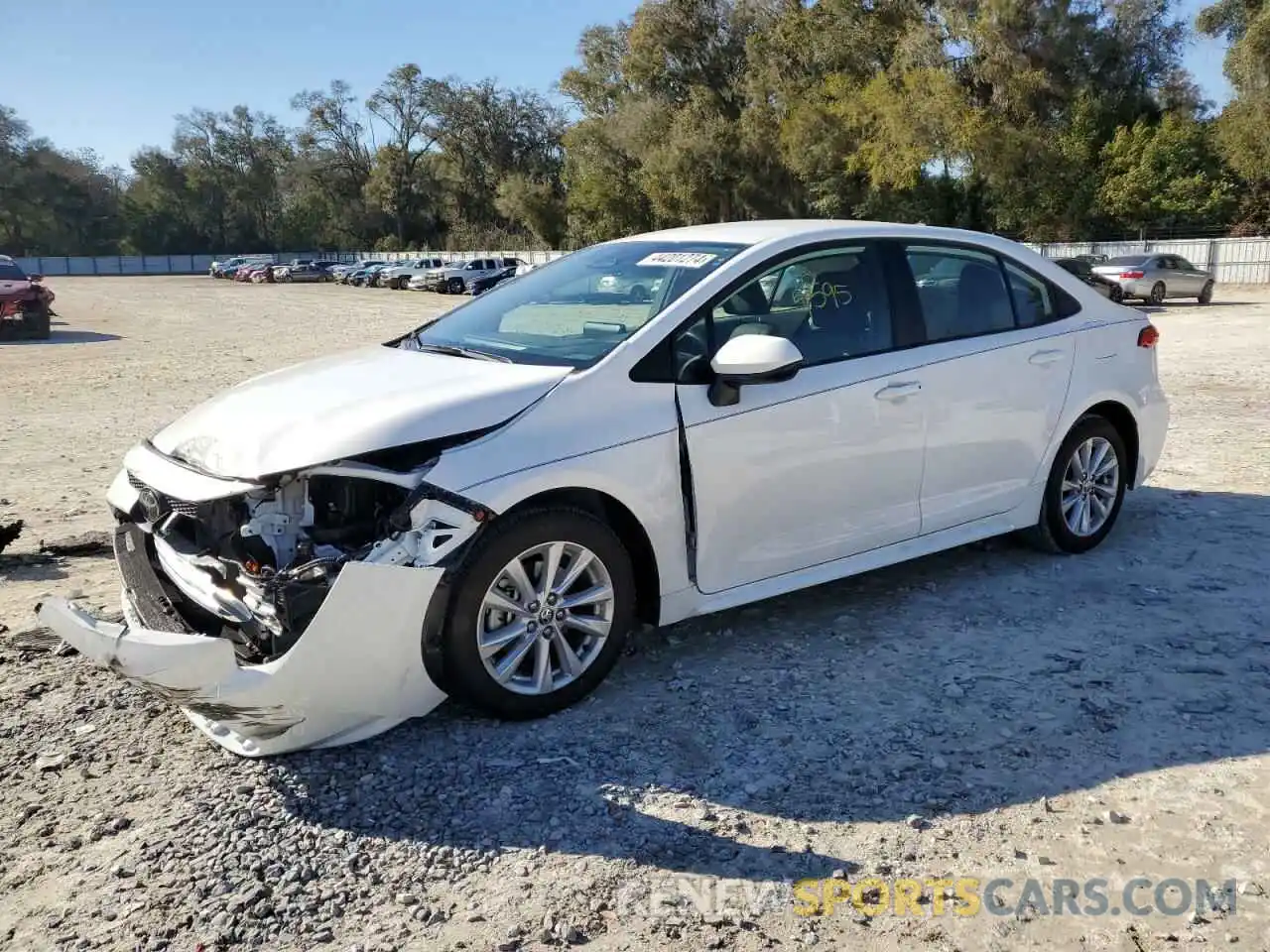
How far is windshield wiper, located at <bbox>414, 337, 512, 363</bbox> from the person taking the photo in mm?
4312

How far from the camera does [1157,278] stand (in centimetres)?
2892

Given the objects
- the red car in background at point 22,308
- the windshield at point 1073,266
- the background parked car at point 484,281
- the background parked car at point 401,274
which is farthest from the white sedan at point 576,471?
the background parked car at point 401,274

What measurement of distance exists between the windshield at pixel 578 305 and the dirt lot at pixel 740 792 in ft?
4.49

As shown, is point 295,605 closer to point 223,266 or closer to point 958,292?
point 958,292

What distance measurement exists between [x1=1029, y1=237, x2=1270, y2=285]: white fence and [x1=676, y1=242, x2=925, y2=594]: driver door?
115ft

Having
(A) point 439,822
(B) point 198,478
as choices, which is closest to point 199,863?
(A) point 439,822

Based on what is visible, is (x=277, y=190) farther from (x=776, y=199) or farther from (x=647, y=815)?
(x=647, y=815)

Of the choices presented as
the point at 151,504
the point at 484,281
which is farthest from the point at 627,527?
the point at 484,281

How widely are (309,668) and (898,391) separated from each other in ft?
9.00

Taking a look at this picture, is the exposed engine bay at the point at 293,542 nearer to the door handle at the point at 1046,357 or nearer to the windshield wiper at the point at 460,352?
the windshield wiper at the point at 460,352

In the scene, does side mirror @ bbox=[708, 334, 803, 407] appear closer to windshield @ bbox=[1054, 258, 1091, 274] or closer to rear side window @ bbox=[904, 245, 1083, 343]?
rear side window @ bbox=[904, 245, 1083, 343]

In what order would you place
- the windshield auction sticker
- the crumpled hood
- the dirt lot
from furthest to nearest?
the windshield auction sticker
the crumpled hood
the dirt lot

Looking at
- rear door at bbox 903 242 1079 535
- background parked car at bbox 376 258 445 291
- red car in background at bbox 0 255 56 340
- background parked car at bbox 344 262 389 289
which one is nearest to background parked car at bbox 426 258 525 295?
background parked car at bbox 376 258 445 291

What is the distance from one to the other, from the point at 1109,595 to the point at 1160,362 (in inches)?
430
